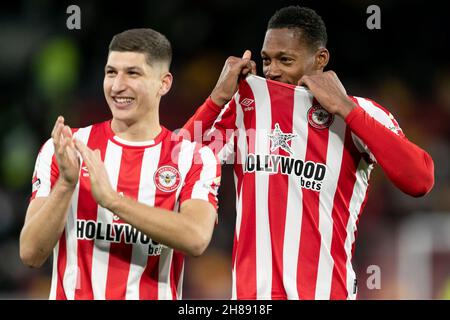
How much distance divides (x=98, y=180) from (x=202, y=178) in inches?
21.1

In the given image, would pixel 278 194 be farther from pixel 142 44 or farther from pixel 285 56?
pixel 142 44

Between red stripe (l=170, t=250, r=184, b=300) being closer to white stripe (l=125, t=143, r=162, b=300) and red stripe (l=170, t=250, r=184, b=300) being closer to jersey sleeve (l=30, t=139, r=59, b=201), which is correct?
white stripe (l=125, t=143, r=162, b=300)

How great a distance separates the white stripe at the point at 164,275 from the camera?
3441mm

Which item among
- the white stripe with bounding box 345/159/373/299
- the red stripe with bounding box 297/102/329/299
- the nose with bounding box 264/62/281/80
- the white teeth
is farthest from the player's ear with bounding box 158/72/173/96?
the white stripe with bounding box 345/159/373/299

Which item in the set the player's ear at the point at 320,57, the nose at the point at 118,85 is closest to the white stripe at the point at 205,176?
the nose at the point at 118,85

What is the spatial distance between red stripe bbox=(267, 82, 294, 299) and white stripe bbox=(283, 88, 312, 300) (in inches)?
0.7

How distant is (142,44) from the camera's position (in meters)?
3.56

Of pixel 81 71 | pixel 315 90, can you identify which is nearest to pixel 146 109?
pixel 315 90

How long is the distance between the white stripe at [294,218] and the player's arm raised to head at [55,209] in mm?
1062

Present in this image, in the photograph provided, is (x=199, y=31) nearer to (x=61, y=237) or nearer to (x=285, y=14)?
(x=285, y=14)

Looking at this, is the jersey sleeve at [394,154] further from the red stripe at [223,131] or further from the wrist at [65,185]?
the wrist at [65,185]

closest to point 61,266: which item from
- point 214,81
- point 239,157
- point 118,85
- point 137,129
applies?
point 137,129
